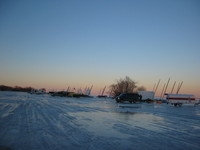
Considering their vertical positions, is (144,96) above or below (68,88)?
above

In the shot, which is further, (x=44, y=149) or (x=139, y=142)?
(x=139, y=142)

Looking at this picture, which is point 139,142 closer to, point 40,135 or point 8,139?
point 40,135

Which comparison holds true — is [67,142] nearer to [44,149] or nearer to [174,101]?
[44,149]

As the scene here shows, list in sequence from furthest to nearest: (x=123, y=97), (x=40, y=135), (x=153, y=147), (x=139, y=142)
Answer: (x=123, y=97)
(x=40, y=135)
(x=139, y=142)
(x=153, y=147)

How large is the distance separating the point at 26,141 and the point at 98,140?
234 cm

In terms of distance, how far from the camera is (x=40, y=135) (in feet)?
20.1

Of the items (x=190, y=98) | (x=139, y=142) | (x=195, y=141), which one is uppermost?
(x=190, y=98)

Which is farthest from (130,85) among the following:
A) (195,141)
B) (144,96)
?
(195,141)

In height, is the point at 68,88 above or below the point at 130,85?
below

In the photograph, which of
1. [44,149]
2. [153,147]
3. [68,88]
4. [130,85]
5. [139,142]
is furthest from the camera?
[68,88]

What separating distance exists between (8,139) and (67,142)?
1.95 metres

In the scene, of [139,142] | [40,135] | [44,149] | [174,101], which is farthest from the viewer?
[174,101]

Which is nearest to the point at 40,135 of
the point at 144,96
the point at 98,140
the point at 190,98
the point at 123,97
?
the point at 98,140

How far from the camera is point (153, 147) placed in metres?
5.12
